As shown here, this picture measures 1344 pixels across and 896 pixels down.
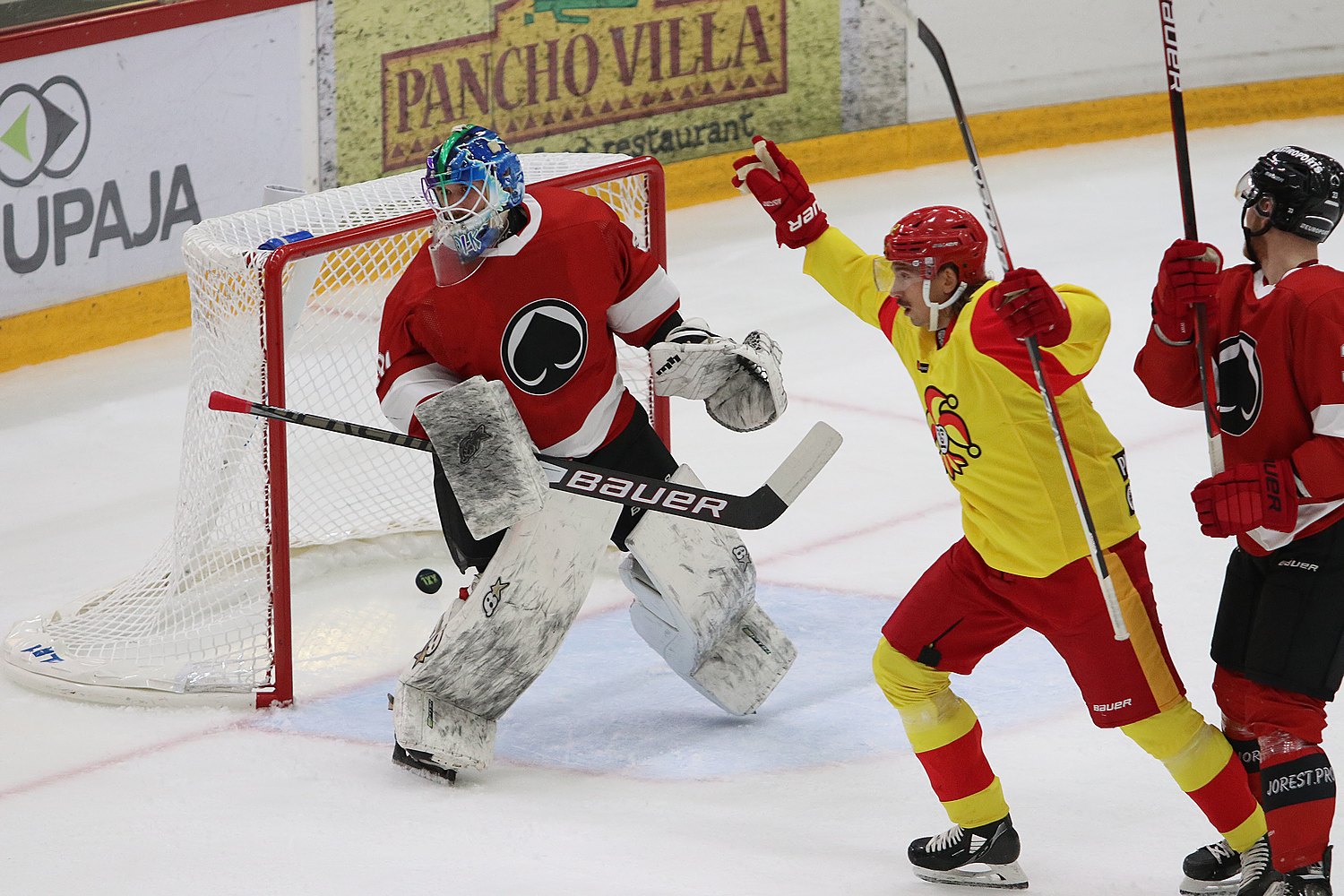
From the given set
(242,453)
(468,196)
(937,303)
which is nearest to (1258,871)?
(937,303)

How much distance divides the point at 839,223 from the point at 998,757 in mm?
3926

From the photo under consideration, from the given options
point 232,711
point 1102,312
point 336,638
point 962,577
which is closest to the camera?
point 1102,312

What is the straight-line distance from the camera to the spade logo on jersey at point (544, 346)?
318 centimetres

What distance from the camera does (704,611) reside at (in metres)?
3.46

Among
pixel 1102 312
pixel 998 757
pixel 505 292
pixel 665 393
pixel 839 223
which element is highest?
pixel 1102 312

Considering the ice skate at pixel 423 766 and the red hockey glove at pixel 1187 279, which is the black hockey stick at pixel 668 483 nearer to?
the ice skate at pixel 423 766

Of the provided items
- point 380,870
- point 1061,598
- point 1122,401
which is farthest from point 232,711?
point 1122,401

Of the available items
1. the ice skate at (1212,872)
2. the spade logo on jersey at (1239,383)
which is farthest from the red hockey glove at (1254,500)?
the ice skate at (1212,872)

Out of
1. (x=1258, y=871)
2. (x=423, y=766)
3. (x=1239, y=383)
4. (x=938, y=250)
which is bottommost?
(x=423, y=766)

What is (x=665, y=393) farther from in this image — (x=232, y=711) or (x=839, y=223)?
(x=839, y=223)

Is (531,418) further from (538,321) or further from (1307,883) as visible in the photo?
(1307,883)

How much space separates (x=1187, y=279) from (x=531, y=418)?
1.18m

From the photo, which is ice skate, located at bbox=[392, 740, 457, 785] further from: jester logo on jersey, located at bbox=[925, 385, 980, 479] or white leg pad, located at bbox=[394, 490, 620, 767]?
jester logo on jersey, located at bbox=[925, 385, 980, 479]

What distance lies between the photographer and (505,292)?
316cm
